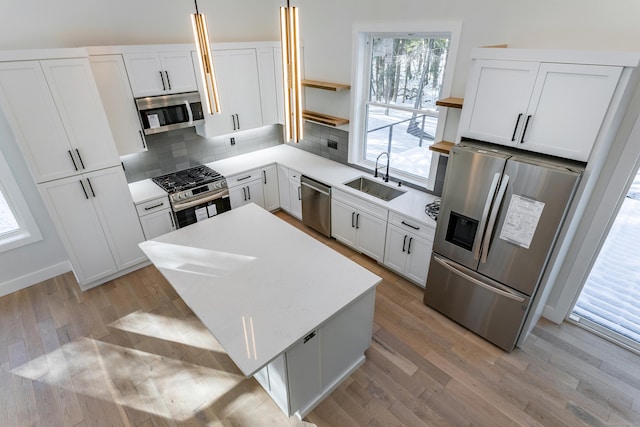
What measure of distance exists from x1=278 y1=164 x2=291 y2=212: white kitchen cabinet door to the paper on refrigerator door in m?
2.97

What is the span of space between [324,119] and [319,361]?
311 cm

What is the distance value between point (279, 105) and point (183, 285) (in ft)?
10.6

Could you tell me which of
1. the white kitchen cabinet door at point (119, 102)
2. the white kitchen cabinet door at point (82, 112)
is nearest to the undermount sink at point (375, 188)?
the white kitchen cabinet door at point (119, 102)

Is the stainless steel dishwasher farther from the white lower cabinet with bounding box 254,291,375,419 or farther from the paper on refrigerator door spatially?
the paper on refrigerator door

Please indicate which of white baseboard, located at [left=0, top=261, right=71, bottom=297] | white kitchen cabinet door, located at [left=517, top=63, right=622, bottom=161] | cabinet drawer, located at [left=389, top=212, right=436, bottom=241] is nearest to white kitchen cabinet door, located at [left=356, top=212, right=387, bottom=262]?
cabinet drawer, located at [left=389, top=212, right=436, bottom=241]

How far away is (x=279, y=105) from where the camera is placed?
190 inches

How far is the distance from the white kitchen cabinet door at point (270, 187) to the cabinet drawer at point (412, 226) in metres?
2.02

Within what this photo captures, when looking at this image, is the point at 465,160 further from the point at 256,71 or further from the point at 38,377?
the point at 38,377

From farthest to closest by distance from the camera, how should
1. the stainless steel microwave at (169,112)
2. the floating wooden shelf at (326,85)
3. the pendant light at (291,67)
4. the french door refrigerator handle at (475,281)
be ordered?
the floating wooden shelf at (326,85) → the stainless steel microwave at (169,112) → the french door refrigerator handle at (475,281) → the pendant light at (291,67)

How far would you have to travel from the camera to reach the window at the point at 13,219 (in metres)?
3.42

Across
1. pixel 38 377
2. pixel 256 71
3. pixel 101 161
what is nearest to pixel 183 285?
pixel 38 377

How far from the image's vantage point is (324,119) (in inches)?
174

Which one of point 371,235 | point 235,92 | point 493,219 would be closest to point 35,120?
point 235,92

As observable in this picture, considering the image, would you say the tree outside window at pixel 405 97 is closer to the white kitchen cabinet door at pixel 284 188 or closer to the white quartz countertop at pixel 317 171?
the white quartz countertop at pixel 317 171
